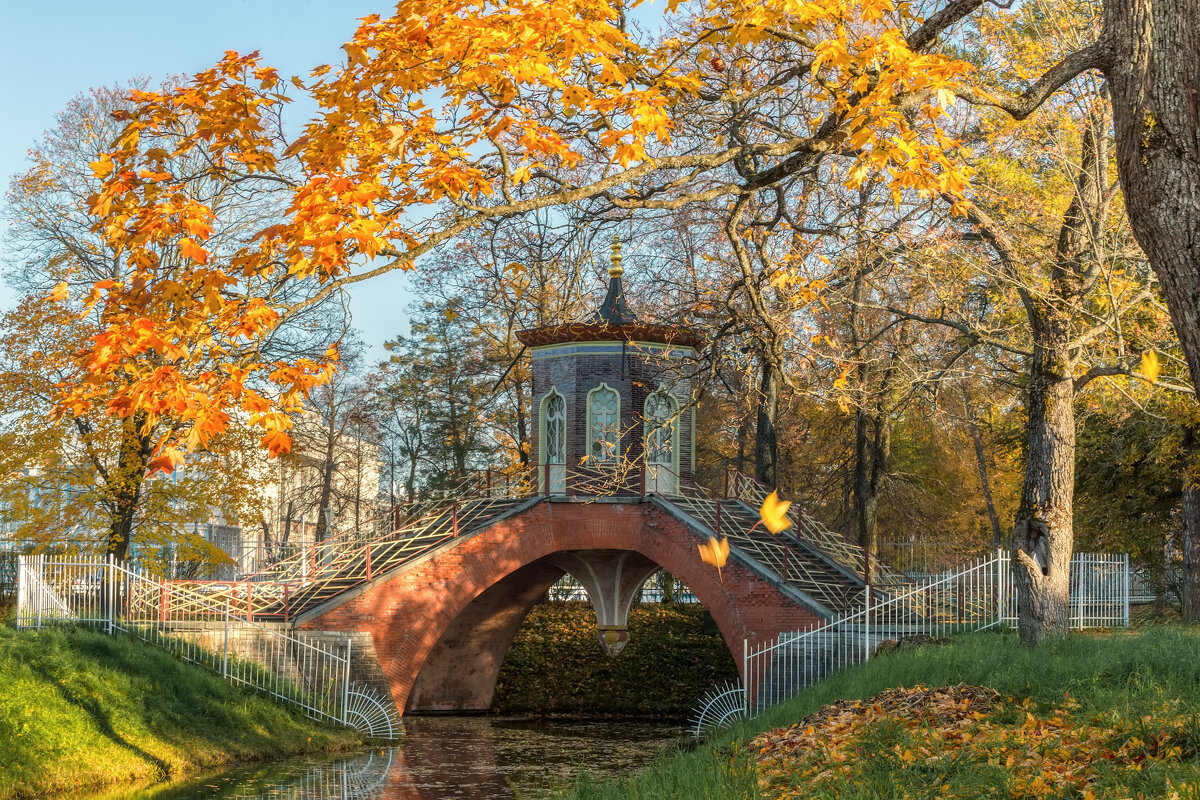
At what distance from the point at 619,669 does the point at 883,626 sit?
42.9 feet

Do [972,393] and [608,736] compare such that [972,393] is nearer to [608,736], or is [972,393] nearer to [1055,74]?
[608,736]

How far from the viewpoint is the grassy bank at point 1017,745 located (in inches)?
251

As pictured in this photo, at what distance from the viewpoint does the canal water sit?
15.6 metres

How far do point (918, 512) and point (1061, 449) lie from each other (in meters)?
18.4

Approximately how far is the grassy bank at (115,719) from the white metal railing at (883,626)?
7142 mm

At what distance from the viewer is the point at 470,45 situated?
7.56m

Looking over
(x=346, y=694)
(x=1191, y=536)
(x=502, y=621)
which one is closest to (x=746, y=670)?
(x=346, y=694)

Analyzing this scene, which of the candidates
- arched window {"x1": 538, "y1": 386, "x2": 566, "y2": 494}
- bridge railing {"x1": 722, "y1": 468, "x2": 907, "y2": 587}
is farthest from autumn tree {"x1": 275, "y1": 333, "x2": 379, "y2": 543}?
bridge railing {"x1": 722, "y1": 468, "x2": 907, "y2": 587}

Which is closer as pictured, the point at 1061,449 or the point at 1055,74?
the point at 1055,74

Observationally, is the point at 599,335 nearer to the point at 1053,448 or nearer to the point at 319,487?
the point at 1053,448

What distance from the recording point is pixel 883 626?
17.6 m

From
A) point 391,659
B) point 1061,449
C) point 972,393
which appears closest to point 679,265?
point 972,393

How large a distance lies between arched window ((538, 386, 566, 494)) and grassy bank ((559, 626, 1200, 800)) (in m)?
13.6

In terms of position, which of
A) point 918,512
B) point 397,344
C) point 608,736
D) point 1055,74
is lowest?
point 608,736
